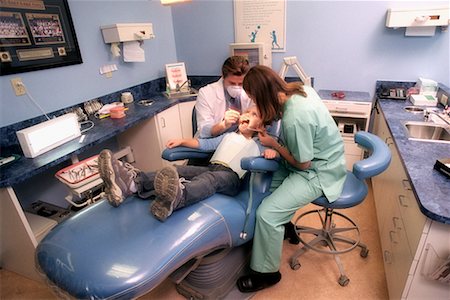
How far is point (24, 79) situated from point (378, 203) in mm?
2686

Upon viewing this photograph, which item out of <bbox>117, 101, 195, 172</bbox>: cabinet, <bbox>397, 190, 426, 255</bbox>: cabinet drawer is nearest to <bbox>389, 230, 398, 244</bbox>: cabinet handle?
<bbox>397, 190, 426, 255</bbox>: cabinet drawer

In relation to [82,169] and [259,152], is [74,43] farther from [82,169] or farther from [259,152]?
[259,152]

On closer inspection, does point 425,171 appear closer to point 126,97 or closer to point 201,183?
point 201,183

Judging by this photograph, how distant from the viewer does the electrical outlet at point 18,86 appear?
75.9 inches

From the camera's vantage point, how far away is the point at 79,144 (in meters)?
1.92

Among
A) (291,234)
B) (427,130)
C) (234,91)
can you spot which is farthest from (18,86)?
(427,130)

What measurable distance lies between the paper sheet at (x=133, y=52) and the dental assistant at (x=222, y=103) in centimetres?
103

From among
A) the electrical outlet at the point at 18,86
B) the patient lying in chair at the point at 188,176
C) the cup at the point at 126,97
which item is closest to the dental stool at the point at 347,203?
the patient lying in chair at the point at 188,176

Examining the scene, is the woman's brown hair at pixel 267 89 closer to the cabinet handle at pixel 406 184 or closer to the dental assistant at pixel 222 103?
the dental assistant at pixel 222 103

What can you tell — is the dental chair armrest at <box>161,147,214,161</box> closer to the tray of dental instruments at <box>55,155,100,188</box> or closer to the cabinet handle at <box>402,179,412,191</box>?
the tray of dental instruments at <box>55,155,100,188</box>

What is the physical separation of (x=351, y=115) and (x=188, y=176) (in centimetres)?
166

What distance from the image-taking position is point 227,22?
304cm

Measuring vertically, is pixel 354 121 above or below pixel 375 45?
below

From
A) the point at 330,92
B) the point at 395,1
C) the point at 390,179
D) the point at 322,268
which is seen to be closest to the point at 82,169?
the point at 322,268
